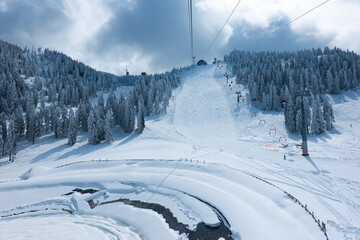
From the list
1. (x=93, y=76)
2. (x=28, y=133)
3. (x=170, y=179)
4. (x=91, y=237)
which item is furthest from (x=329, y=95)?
(x=93, y=76)

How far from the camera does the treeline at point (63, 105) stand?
53.2 meters

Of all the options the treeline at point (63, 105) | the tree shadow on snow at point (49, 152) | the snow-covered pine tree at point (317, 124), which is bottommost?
the tree shadow on snow at point (49, 152)

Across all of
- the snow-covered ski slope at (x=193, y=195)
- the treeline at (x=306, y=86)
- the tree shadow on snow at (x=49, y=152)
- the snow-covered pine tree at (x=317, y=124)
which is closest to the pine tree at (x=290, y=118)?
the treeline at (x=306, y=86)

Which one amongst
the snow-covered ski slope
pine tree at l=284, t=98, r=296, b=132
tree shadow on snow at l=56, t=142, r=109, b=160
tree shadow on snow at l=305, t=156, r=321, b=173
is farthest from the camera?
pine tree at l=284, t=98, r=296, b=132

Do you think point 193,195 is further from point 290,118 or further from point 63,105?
point 63,105

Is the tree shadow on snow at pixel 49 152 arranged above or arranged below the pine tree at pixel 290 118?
below

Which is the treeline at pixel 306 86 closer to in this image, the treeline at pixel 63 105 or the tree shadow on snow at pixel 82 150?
the treeline at pixel 63 105

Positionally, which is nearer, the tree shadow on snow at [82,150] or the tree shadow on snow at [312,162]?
the tree shadow on snow at [312,162]

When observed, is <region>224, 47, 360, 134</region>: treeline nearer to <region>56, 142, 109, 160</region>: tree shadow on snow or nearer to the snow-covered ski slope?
the snow-covered ski slope

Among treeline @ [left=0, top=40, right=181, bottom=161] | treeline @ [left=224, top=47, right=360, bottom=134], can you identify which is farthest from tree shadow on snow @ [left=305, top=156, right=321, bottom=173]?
treeline @ [left=0, top=40, right=181, bottom=161]

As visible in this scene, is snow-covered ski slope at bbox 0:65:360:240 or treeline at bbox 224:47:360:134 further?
treeline at bbox 224:47:360:134

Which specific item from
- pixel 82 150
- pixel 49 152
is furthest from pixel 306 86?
pixel 49 152

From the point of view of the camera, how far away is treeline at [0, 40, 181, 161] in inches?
2096

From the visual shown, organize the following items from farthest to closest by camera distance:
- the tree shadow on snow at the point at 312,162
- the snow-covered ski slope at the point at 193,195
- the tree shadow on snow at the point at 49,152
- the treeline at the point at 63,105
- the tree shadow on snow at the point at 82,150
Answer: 1. the treeline at the point at 63,105
2. the tree shadow on snow at the point at 49,152
3. the tree shadow on snow at the point at 82,150
4. the tree shadow on snow at the point at 312,162
5. the snow-covered ski slope at the point at 193,195
